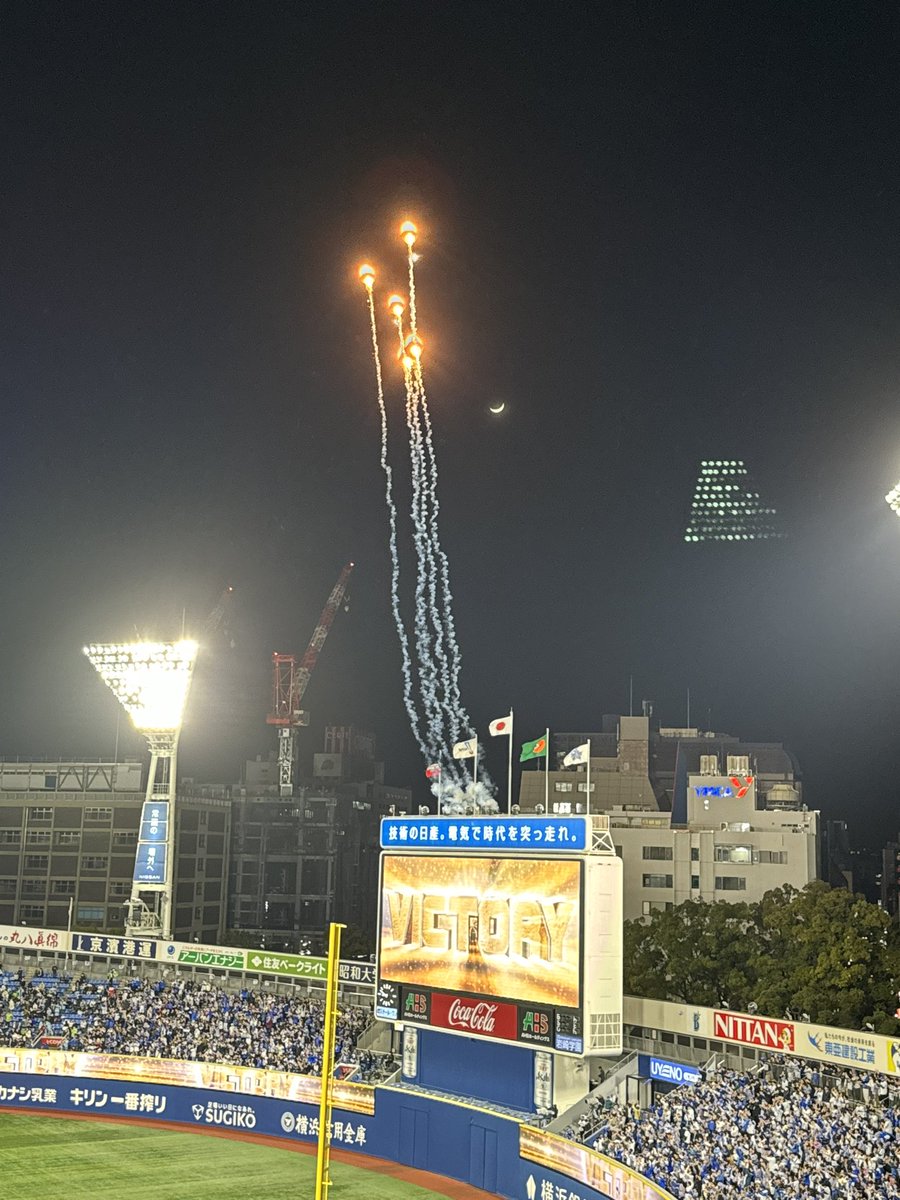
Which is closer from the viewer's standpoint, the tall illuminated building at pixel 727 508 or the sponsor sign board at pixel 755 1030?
the sponsor sign board at pixel 755 1030

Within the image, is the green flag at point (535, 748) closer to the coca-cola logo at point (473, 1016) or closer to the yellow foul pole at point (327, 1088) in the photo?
the coca-cola logo at point (473, 1016)

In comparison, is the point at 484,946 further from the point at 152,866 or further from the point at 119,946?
the point at 119,946

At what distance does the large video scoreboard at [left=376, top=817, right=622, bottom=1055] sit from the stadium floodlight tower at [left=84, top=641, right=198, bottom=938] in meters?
20.0

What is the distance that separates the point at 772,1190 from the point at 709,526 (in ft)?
191

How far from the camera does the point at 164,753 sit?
62.2 meters

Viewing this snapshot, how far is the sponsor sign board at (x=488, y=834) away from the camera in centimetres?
3953

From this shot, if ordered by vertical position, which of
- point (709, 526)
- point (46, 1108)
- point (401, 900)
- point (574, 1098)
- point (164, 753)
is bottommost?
point (46, 1108)

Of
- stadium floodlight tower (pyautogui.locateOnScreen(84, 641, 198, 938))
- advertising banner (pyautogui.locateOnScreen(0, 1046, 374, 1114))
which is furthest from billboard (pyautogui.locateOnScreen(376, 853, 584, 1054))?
stadium floodlight tower (pyautogui.locateOnScreen(84, 641, 198, 938))

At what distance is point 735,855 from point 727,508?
79.8 feet

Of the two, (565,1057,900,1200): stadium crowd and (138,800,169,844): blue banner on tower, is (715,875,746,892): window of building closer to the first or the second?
(138,800,169,844): blue banner on tower

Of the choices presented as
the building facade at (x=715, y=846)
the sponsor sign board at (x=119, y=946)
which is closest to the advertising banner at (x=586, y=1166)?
the sponsor sign board at (x=119, y=946)

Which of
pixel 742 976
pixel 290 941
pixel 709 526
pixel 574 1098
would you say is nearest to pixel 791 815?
pixel 709 526

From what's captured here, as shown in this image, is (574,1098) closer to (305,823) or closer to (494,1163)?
(494,1163)

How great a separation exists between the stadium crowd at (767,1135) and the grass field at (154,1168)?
9.02 metres
